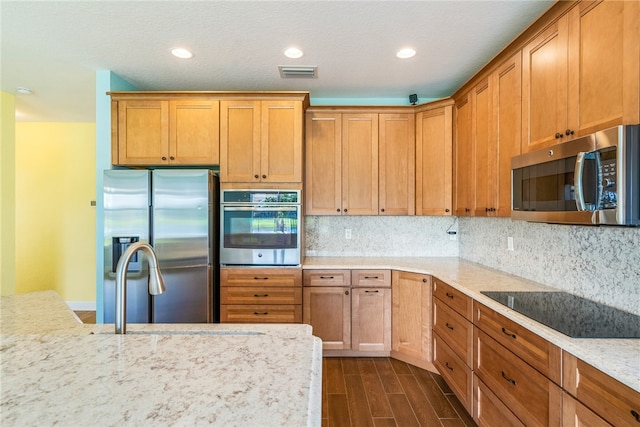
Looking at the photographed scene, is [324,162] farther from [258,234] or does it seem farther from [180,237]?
[180,237]

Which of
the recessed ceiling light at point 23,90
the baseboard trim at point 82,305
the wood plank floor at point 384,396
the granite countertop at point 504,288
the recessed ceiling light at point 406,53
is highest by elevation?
the recessed ceiling light at point 23,90

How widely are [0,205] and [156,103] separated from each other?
7.73 ft

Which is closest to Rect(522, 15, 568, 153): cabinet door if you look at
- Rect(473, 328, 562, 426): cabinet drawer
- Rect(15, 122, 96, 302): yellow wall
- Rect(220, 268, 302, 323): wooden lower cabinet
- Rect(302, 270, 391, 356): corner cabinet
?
Rect(473, 328, 562, 426): cabinet drawer

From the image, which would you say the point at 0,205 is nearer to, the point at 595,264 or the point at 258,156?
the point at 258,156

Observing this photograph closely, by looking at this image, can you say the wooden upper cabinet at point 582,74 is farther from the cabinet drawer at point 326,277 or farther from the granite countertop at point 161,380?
the cabinet drawer at point 326,277

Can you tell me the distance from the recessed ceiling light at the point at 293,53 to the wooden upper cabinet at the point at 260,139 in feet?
1.44

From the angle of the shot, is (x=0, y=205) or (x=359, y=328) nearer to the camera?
(x=359, y=328)

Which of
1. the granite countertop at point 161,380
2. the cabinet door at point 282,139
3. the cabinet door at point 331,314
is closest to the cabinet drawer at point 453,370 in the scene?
the cabinet door at point 331,314

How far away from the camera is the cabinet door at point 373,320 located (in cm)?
298

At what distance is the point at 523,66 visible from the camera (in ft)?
6.52

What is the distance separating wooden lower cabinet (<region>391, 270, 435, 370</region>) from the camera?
2771 millimetres

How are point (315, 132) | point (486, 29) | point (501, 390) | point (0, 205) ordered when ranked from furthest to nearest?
point (0, 205)
point (315, 132)
point (486, 29)
point (501, 390)

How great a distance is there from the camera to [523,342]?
4.98ft

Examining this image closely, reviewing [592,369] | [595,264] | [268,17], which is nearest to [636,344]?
[592,369]
